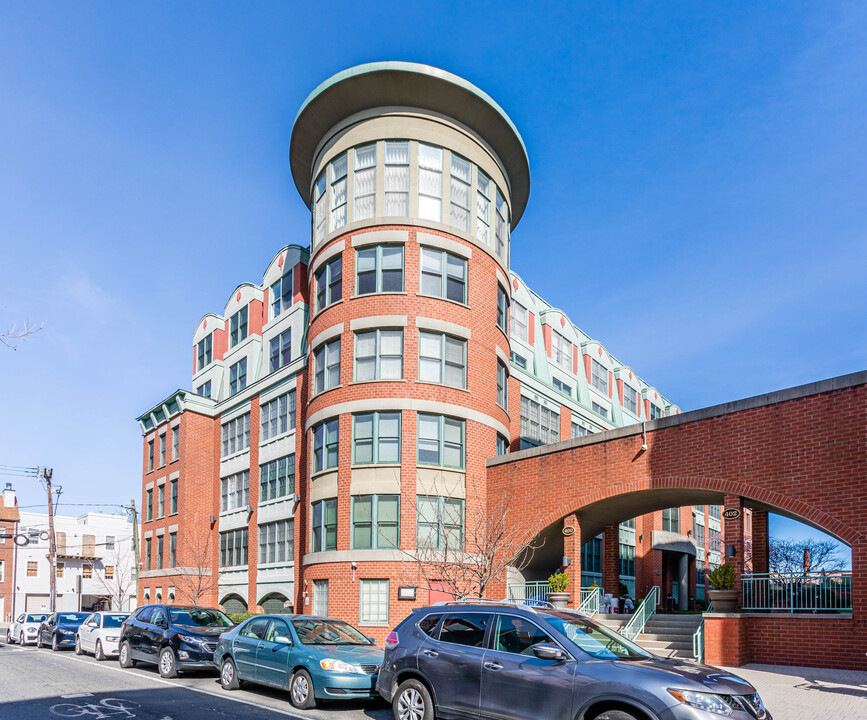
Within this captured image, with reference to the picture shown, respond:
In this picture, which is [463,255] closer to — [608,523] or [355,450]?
[355,450]

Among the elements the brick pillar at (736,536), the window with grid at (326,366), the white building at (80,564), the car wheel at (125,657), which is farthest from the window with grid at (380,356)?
the white building at (80,564)

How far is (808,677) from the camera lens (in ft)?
49.3

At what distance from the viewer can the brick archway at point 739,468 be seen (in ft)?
54.7

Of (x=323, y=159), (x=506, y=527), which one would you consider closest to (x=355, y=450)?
(x=506, y=527)

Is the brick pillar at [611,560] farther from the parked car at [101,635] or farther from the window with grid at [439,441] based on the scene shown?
the parked car at [101,635]

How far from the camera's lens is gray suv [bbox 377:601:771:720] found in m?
8.23

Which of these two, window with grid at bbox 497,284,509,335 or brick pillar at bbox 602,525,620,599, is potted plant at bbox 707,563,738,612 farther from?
window with grid at bbox 497,284,509,335

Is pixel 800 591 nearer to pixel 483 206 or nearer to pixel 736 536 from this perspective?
pixel 736 536

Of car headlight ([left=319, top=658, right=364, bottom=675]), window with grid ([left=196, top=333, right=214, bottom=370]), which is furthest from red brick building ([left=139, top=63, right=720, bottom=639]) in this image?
car headlight ([left=319, top=658, right=364, bottom=675])

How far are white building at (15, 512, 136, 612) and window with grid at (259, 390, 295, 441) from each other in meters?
39.8

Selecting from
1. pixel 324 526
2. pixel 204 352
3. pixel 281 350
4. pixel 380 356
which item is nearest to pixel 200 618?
pixel 324 526

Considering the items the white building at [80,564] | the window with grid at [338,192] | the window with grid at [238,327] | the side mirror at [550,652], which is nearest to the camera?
the side mirror at [550,652]

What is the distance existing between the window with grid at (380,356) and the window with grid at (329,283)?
2.22 meters

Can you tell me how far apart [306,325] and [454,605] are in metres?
24.3
